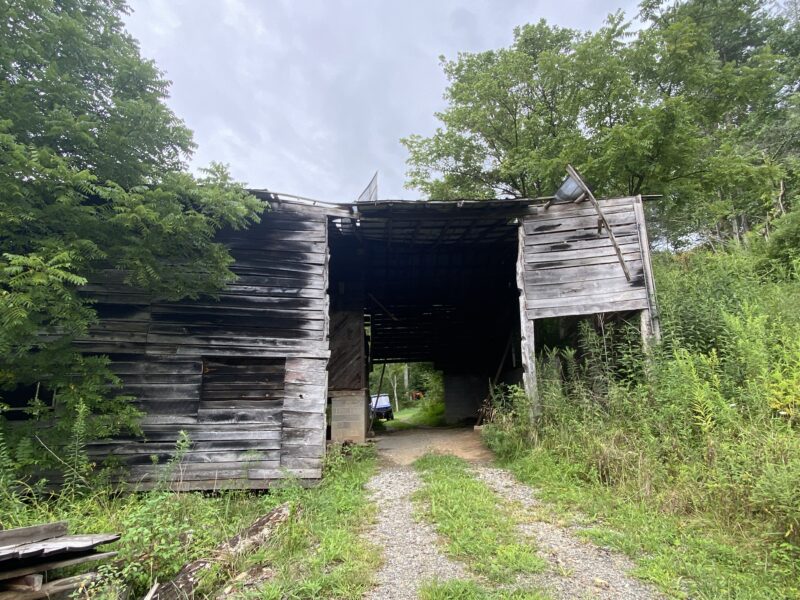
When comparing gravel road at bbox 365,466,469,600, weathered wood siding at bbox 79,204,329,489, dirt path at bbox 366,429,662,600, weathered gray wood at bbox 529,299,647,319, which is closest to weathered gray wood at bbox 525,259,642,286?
weathered gray wood at bbox 529,299,647,319

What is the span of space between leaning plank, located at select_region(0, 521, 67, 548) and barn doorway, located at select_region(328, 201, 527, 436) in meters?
5.71

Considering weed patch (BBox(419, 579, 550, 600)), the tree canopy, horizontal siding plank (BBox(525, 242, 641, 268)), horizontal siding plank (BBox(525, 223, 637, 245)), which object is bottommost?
weed patch (BBox(419, 579, 550, 600))

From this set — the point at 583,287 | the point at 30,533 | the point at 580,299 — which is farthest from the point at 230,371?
the point at 583,287

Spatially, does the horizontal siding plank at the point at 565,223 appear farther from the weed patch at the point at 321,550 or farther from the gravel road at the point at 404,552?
the weed patch at the point at 321,550

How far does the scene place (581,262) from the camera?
25.7 ft

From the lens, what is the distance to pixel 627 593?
9.07ft

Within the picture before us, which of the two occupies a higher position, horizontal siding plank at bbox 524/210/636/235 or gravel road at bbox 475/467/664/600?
horizontal siding plank at bbox 524/210/636/235

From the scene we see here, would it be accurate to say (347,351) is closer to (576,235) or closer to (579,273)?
(579,273)

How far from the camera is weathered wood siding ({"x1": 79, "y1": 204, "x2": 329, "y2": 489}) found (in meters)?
6.29

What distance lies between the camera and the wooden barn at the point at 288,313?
6.37 metres

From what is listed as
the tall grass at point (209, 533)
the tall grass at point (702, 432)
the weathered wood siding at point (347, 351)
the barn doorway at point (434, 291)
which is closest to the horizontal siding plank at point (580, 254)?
the barn doorway at point (434, 291)

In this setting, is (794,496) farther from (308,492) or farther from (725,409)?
(308,492)

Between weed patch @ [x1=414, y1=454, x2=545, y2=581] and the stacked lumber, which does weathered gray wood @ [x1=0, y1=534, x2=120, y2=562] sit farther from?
weed patch @ [x1=414, y1=454, x2=545, y2=581]

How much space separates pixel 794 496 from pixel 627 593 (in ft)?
4.93
